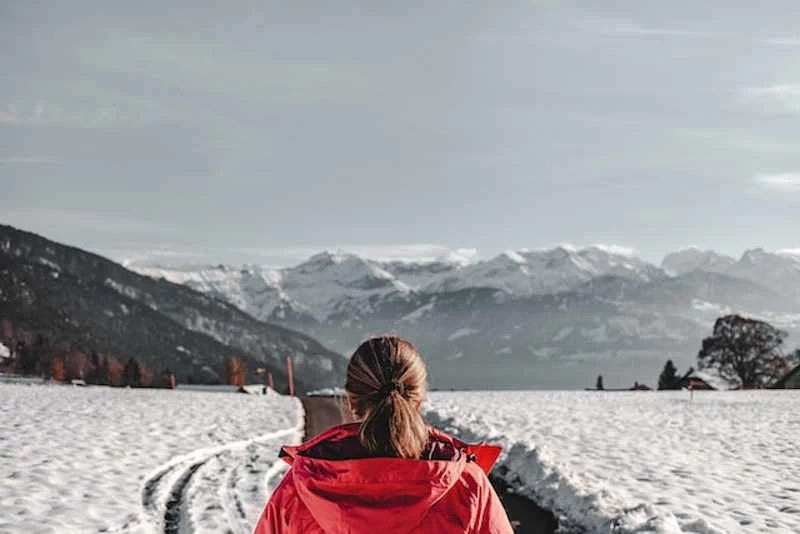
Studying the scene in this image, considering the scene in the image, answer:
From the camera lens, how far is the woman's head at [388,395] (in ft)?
11.6

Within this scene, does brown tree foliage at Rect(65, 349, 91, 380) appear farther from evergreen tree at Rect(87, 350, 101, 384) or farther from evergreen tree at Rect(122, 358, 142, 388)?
evergreen tree at Rect(122, 358, 142, 388)

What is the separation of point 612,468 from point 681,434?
867 cm

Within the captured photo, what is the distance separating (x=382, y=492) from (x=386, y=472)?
0.30 feet

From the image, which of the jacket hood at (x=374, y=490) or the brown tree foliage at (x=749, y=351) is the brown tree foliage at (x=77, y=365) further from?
the jacket hood at (x=374, y=490)

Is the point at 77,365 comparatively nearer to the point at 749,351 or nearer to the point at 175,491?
the point at 749,351

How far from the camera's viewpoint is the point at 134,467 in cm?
1512

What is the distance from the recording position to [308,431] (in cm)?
2345

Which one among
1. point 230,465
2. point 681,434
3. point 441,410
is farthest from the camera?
point 441,410

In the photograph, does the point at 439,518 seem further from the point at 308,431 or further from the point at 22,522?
the point at 308,431

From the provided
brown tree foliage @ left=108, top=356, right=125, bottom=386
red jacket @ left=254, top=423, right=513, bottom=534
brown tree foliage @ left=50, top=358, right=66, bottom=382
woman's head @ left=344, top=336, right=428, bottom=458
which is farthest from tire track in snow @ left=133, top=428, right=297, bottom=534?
brown tree foliage @ left=108, top=356, right=125, bottom=386

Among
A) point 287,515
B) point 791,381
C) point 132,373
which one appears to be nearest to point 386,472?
point 287,515

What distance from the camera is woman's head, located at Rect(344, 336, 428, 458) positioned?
11.6 ft

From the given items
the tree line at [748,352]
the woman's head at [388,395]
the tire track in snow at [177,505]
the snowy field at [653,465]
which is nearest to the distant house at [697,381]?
the tree line at [748,352]

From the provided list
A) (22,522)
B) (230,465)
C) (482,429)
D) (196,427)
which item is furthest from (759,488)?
(196,427)
